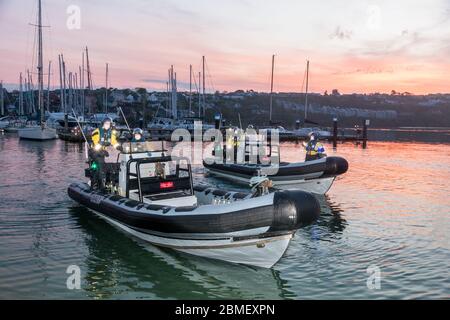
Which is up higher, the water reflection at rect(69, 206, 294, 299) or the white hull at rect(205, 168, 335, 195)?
the white hull at rect(205, 168, 335, 195)

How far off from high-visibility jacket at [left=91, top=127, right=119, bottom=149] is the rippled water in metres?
2.23

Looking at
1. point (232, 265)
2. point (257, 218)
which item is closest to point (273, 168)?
point (232, 265)

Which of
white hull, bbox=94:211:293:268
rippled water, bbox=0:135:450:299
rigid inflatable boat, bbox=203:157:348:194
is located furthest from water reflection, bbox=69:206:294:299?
rigid inflatable boat, bbox=203:157:348:194

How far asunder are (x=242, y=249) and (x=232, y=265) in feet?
1.87

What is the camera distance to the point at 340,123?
156 m

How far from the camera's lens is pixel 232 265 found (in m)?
8.83

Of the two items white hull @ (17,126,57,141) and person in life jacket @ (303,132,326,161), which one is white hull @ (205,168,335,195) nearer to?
person in life jacket @ (303,132,326,161)

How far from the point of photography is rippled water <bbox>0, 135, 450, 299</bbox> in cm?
775

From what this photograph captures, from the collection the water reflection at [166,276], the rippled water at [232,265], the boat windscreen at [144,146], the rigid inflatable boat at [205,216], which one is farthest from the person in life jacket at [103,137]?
the water reflection at [166,276]

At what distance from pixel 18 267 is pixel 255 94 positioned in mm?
179241

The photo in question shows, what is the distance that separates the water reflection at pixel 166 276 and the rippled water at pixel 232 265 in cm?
2
